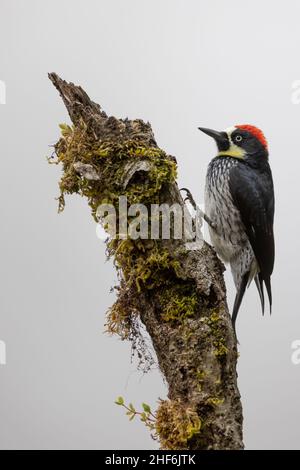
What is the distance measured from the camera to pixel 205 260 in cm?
307

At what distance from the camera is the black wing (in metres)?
4.79

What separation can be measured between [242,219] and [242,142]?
757mm

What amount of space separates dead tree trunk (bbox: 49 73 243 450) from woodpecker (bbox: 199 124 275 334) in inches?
67.4

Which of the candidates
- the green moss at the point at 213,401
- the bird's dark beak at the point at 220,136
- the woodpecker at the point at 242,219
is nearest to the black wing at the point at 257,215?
the woodpecker at the point at 242,219

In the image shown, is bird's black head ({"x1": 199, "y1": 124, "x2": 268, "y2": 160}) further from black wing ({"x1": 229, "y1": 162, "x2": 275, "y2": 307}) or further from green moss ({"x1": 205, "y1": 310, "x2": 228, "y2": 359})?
green moss ({"x1": 205, "y1": 310, "x2": 228, "y2": 359})

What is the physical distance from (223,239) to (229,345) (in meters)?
2.03

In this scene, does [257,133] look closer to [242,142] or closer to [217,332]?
[242,142]

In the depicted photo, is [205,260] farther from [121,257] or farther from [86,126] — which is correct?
[86,126]

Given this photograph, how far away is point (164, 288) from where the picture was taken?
3.04 metres

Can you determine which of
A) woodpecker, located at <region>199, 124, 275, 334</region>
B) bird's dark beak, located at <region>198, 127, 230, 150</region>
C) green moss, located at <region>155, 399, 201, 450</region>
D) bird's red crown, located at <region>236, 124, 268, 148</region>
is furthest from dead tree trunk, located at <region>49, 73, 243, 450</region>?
bird's red crown, located at <region>236, 124, 268, 148</region>

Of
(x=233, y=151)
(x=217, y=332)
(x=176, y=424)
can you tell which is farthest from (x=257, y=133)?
(x=176, y=424)

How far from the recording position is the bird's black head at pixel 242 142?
5.14 meters

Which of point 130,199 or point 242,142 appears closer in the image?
point 130,199
